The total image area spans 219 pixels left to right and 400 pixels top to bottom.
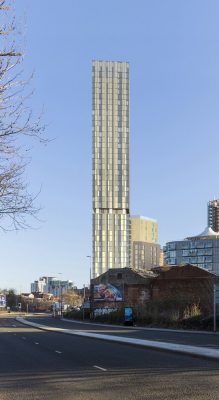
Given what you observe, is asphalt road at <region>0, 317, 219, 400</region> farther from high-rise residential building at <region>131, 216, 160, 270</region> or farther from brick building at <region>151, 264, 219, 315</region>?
high-rise residential building at <region>131, 216, 160, 270</region>

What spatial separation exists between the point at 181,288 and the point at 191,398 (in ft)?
232

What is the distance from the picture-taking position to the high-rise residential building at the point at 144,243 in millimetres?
168500

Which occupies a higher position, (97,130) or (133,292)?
(97,130)

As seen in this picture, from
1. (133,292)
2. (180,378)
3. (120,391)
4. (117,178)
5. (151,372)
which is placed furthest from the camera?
(117,178)

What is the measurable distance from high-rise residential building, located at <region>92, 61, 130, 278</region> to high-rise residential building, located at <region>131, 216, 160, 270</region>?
157ft

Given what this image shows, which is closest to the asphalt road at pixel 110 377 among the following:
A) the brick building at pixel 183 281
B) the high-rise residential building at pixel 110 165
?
the brick building at pixel 183 281

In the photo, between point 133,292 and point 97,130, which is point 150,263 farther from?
point 133,292

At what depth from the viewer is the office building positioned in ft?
541

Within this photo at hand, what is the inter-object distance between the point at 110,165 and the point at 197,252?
61496 millimetres

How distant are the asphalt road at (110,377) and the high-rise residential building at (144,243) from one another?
143 metres

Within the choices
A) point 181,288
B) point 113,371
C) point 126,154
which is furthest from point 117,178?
point 113,371

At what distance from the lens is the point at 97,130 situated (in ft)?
405

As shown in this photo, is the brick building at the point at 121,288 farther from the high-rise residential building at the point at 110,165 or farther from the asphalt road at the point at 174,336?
the asphalt road at the point at 174,336

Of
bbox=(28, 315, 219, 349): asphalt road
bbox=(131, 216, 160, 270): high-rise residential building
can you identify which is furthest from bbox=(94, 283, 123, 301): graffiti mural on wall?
bbox=(131, 216, 160, 270): high-rise residential building
